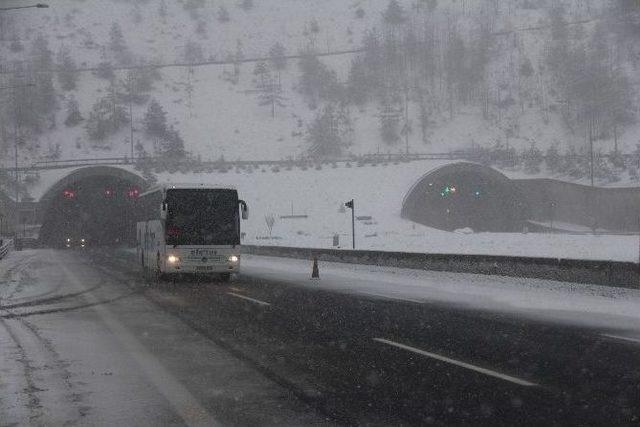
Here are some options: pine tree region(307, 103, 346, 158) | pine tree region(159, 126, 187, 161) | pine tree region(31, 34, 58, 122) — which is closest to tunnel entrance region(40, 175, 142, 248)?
pine tree region(159, 126, 187, 161)

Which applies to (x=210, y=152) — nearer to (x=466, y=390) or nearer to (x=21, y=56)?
(x=21, y=56)

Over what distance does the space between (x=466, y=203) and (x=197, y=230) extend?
66.7 m

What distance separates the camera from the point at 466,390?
7.48 meters

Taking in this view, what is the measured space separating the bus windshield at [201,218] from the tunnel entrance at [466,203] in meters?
56.6

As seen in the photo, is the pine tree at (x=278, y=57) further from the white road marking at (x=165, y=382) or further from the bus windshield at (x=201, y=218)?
the white road marking at (x=165, y=382)

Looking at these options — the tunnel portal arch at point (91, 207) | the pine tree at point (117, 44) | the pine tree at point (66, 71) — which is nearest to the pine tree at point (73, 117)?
the pine tree at point (66, 71)

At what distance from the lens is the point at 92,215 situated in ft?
303

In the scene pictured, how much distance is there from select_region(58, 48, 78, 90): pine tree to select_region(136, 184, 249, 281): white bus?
149m

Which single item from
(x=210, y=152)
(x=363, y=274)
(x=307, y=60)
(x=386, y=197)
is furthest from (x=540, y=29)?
(x=363, y=274)

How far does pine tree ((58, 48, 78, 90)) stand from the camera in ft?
536

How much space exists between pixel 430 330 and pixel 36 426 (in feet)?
23.2

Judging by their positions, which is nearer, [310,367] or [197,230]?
[310,367]

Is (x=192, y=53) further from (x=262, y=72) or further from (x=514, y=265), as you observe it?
(x=514, y=265)

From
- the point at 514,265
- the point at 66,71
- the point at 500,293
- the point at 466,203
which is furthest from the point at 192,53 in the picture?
the point at 500,293
